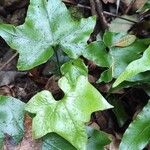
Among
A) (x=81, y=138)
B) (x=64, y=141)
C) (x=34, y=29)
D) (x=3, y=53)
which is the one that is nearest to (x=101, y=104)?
(x=81, y=138)

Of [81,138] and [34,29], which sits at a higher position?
[34,29]

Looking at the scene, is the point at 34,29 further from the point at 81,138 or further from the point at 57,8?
the point at 81,138

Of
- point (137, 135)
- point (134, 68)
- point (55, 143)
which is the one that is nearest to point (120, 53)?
point (134, 68)

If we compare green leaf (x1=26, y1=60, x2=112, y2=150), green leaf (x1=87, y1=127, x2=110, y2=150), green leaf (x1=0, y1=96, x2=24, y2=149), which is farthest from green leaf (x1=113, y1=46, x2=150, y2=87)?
green leaf (x1=0, y1=96, x2=24, y2=149)

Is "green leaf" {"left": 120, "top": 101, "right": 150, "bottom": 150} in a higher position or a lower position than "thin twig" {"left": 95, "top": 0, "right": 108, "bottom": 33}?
lower

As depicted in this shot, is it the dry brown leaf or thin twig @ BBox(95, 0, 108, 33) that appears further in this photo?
thin twig @ BBox(95, 0, 108, 33)

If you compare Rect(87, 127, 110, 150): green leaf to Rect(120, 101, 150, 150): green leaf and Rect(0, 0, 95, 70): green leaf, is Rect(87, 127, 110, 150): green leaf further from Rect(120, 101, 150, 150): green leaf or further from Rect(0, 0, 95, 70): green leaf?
Rect(0, 0, 95, 70): green leaf
